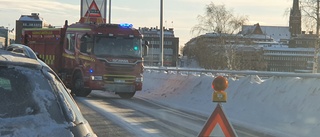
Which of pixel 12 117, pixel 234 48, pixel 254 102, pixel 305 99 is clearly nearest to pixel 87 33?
pixel 254 102

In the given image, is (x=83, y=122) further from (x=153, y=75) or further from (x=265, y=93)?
(x=153, y=75)

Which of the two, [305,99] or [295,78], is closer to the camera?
[305,99]

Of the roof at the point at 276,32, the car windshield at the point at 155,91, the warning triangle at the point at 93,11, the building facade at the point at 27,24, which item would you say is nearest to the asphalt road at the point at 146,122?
the car windshield at the point at 155,91

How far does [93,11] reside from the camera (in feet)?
75.6

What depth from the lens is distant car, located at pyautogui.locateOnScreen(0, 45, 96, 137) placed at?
10.00 ft

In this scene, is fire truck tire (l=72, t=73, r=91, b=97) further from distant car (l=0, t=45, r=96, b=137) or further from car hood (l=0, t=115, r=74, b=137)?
car hood (l=0, t=115, r=74, b=137)

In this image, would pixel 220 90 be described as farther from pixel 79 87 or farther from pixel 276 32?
pixel 276 32

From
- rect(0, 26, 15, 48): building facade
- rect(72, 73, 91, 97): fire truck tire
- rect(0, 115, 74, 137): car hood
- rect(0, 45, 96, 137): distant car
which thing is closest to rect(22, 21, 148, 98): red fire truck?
rect(72, 73, 91, 97): fire truck tire

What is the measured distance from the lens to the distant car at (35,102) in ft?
10.00

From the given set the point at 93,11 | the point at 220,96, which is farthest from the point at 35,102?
the point at 93,11

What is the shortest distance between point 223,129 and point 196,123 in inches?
244

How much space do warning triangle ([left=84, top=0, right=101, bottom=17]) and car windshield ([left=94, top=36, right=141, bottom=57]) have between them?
6.05 m

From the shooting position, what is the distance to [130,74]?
17.9m

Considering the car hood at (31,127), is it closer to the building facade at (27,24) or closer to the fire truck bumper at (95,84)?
the fire truck bumper at (95,84)
